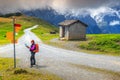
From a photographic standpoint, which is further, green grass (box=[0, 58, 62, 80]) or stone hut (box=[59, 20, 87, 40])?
stone hut (box=[59, 20, 87, 40])

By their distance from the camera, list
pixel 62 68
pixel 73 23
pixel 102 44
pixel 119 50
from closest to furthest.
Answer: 1. pixel 62 68
2. pixel 119 50
3. pixel 102 44
4. pixel 73 23

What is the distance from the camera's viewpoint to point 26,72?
24797 mm

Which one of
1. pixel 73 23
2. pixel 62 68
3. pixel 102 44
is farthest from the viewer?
pixel 73 23

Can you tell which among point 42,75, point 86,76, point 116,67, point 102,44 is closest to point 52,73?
point 42,75

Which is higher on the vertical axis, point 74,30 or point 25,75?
point 74,30

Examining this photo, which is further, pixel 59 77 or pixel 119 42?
pixel 119 42

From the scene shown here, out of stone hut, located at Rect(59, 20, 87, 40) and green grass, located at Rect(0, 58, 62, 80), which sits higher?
stone hut, located at Rect(59, 20, 87, 40)

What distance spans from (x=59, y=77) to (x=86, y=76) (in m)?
2.28

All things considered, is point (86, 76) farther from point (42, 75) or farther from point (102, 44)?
point (102, 44)

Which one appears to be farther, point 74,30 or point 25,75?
point 74,30

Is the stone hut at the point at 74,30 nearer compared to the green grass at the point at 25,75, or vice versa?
the green grass at the point at 25,75

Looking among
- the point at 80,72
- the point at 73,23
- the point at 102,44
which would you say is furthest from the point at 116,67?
the point at 73,23

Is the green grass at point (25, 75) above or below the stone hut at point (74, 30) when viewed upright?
below

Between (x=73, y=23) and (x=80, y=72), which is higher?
(x=73, y=23)
